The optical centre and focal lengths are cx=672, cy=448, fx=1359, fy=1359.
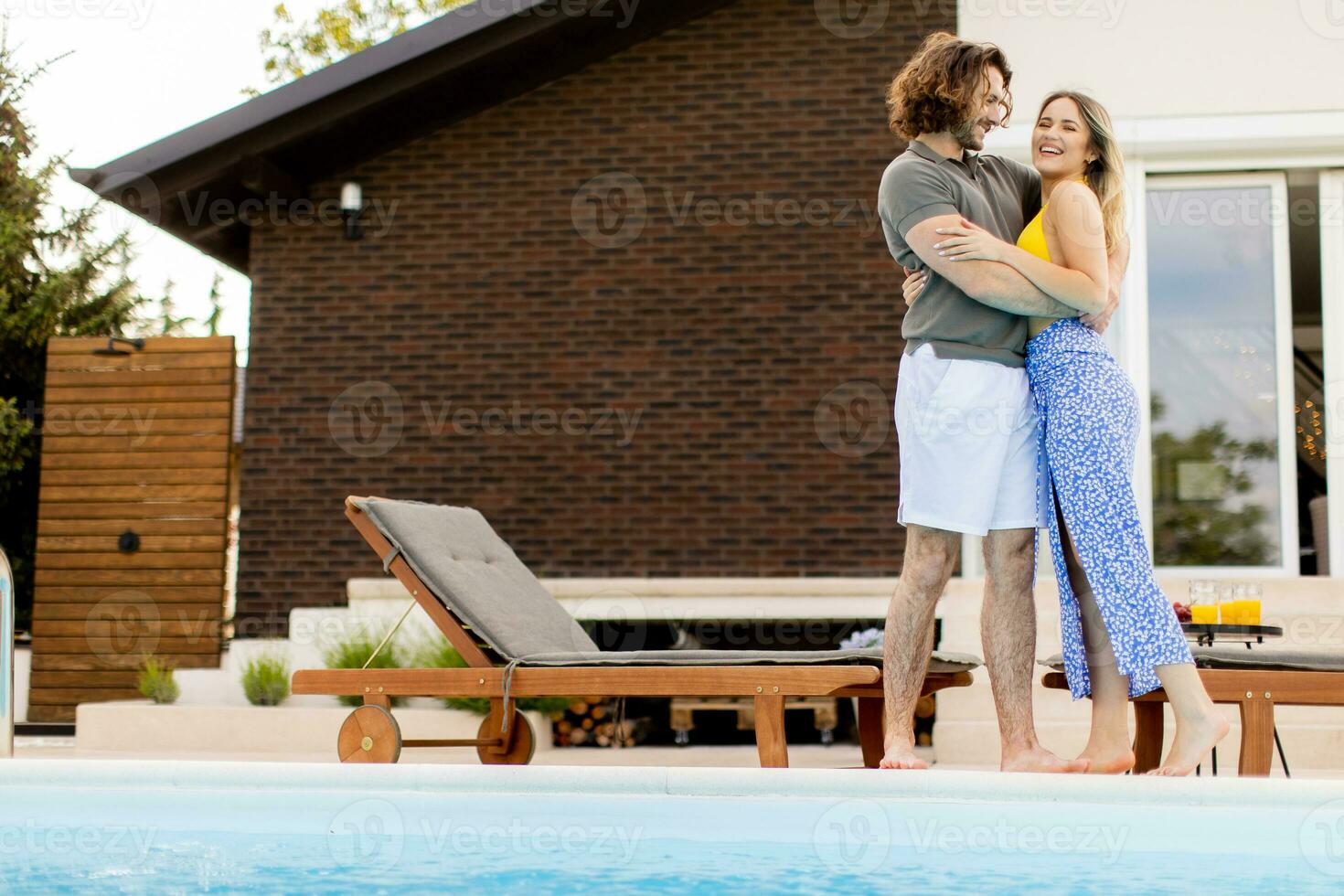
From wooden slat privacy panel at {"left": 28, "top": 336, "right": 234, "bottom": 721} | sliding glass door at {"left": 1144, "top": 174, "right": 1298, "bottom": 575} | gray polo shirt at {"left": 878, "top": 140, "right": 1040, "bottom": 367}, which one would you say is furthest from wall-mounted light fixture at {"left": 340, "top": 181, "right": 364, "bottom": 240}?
gray polo shirt at {"left": 878, "top": 140, "right": 1040, "bottom": 367}

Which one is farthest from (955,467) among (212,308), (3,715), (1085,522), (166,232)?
(212,308)

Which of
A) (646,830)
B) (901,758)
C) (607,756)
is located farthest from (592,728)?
(646,830)

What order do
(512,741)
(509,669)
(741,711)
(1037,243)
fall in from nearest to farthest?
(1037,243) → (509,669) → (512,741) → (741,711)

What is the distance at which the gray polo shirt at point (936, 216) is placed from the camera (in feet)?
12.0

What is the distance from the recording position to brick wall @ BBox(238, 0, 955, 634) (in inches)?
314

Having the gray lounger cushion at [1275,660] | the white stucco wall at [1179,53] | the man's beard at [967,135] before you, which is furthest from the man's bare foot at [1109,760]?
the white stucco wall at [1179,53]

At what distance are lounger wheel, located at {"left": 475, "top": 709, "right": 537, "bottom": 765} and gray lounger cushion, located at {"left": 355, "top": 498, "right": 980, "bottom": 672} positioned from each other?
1.26 ft

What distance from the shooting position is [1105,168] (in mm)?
3787

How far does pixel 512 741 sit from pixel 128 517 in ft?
13.7

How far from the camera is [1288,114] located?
768 centimetres

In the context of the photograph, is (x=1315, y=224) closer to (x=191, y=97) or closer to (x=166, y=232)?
(x=166, y=232)

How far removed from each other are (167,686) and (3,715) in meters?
3.54

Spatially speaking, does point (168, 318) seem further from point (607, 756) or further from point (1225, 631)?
point (1225, 631)

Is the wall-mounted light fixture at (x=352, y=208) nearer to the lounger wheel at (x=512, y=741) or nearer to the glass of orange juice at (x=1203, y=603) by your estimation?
the lounger wheel at (x=512, y=741)
